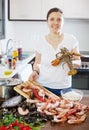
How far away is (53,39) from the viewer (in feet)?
6.17

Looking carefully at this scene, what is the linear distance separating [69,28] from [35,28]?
57 cm

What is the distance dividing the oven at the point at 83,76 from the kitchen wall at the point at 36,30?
512 mm

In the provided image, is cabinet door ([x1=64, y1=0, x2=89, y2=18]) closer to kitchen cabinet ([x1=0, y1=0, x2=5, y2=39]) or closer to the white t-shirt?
kitchen cabinet ([x1=0, y1=0, x2=5, y2=39])

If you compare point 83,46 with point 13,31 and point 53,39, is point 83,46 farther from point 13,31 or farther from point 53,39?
point 53,39

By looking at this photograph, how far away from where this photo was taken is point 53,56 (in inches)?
72.3

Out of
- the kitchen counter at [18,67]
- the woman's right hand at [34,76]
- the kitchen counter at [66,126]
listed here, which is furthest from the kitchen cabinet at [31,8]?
the kitchen counter at [66,126]

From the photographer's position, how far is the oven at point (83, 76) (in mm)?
3593

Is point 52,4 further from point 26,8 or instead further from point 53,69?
point 53,69

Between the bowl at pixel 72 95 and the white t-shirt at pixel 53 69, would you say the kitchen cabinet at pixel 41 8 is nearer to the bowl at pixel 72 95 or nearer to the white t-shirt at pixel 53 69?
the white t-shirt at pixel 53 69

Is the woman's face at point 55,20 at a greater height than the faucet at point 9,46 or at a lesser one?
greater

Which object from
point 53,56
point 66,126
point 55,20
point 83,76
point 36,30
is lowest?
point 83,76

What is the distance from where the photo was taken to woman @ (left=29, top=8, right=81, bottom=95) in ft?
5.96

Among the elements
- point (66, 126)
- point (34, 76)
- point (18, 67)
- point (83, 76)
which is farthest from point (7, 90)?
point (83, 76)

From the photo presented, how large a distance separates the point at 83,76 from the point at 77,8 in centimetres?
102
